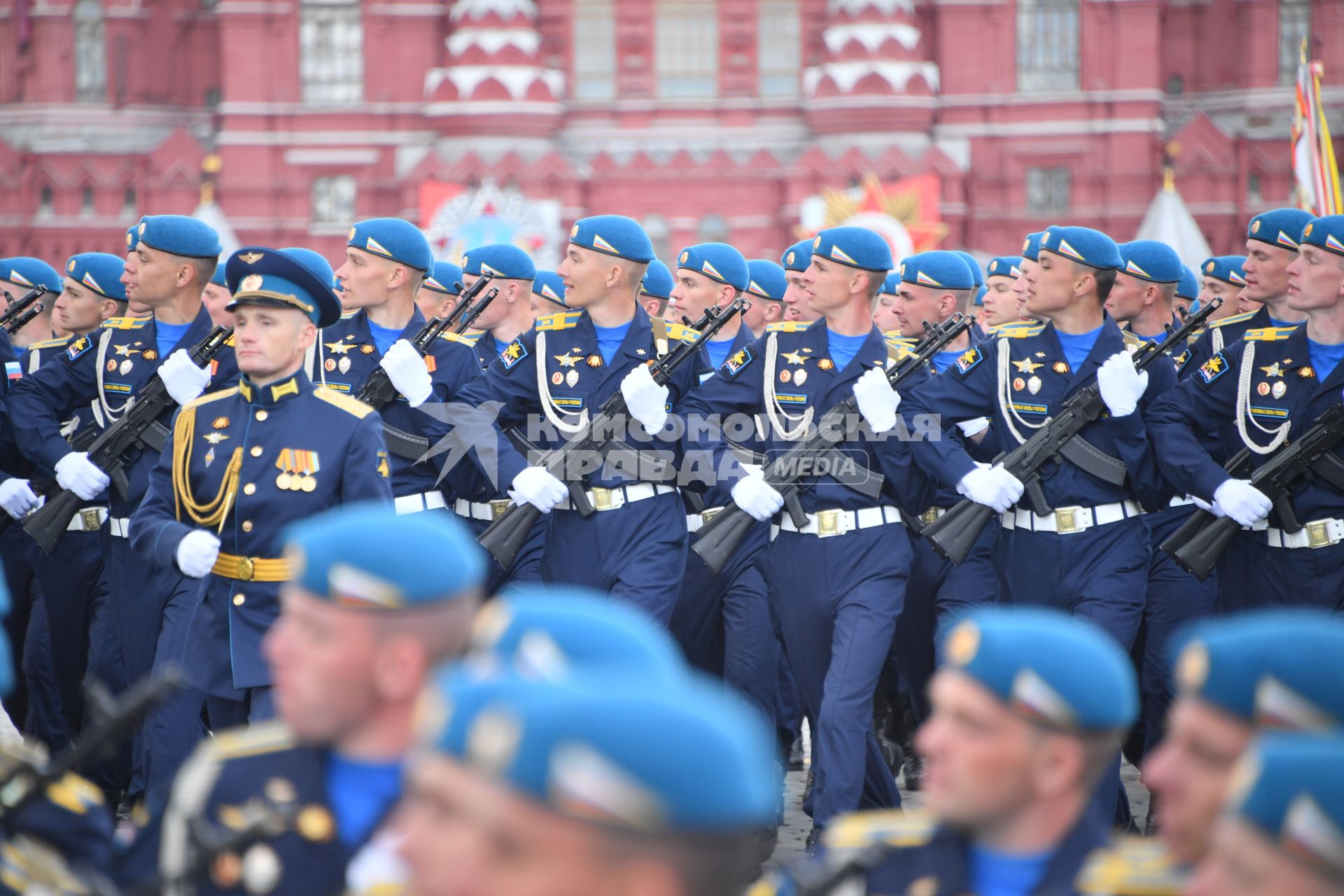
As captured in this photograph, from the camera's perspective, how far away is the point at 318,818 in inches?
123

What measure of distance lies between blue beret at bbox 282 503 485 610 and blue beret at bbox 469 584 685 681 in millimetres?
253

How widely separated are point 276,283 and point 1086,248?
307 centimetres

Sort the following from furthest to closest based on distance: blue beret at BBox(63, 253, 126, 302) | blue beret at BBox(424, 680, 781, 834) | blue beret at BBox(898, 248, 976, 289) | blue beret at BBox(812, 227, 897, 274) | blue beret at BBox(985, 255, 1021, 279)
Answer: blue beret at BBox(985, 255, 1021, 279)
blue beret at BBox(898, 248, 976, 289)
blue beret at BBox(63, 253, 126, 302)
blue beret at BBox(812, 227, 897, 274)
blue beret at BBox(424, 680, 781, 834)

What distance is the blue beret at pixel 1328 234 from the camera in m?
6.54

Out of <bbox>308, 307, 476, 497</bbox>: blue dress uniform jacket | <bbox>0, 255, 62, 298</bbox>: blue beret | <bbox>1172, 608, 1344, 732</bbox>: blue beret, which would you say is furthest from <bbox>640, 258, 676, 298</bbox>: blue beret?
<bbox>1172, 608, 1344, 732</bbox>: blue beret

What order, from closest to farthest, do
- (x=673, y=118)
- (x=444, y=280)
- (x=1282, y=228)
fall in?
(x=1282, y=228)
(x=444, y=280)
(x=673, y=118)

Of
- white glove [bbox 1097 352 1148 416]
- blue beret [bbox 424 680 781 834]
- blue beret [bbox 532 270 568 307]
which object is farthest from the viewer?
blue beret [bbox 532 270 568 307]

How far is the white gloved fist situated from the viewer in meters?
6.85

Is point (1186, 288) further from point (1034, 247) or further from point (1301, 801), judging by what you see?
point (1301, 801)

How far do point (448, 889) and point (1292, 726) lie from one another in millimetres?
1317

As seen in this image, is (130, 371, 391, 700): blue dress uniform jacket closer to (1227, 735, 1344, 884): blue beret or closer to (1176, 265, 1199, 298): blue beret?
(1227, 735, 1344, 884): blue beret

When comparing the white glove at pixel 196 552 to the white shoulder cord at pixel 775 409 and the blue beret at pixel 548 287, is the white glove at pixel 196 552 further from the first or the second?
the blue beret at pixel 548 287

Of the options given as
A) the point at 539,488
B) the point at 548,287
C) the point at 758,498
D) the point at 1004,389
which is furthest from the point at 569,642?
the point at 548,287

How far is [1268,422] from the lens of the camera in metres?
6.70
